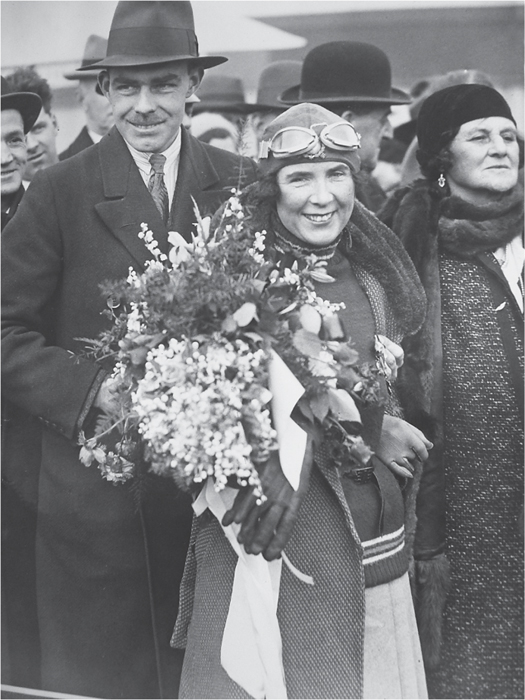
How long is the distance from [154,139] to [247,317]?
46.2 inches

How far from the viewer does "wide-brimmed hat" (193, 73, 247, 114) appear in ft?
13.4

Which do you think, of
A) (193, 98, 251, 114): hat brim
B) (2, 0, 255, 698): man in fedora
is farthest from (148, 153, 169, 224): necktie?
(193, 98, 251, 114): hat brim

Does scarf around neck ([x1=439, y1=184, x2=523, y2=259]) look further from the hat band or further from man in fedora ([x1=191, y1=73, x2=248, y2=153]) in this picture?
the hat band

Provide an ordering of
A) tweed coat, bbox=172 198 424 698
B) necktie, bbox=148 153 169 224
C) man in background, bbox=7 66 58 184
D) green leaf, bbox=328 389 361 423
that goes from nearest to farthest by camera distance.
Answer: green leaf, bbox=328 389 361 423 < tweed coat, bbox=172 198 424 698 < necktie, bbox=148 153 169 224 < man in background, bbox=7 66 58 184

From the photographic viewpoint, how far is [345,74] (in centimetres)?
403

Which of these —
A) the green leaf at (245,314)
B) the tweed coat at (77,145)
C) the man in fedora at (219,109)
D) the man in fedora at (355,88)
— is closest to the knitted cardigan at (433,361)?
the man in fedora at (355,88)

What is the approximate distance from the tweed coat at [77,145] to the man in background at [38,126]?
0.04 meters

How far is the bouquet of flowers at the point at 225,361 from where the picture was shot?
8.13ft

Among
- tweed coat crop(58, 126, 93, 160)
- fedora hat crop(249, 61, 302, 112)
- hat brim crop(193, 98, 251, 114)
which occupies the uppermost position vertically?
fedora hat crop(249, 61, 302, 112)

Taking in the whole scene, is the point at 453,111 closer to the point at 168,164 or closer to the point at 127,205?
the point at 168,164

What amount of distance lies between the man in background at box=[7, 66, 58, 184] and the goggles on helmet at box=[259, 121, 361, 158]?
1344 millimetres

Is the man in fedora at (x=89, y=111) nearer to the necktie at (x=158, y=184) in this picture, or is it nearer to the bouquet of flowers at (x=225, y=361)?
the necktie at (x=158, y=184)

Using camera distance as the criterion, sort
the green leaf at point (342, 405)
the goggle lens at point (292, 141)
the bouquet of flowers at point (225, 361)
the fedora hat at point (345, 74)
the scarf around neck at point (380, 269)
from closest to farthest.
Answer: the bouquet of flowers at point (225, 361) → the green leaf at point (342, 405) → the goggle lens at point (292, 141) → the scarf around neck at point (380, 269) → the fedora hat at point (345, 74)

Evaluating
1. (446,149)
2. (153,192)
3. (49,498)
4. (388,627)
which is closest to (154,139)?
(153,192)
